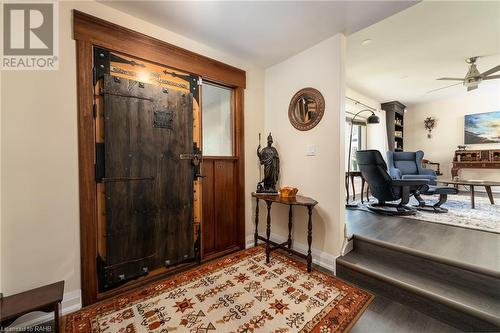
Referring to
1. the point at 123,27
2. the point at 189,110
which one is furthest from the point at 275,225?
the point at 123,27

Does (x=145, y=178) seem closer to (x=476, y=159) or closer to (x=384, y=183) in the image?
(x=384, y=183)

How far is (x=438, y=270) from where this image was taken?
178 cm

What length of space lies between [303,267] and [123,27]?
3038 mm

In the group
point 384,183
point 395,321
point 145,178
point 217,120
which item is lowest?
point 395,321

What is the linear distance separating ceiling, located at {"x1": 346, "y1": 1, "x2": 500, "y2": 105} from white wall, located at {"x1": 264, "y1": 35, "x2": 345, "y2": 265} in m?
0.73

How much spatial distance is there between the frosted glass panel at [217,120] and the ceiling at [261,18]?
21.8 inches

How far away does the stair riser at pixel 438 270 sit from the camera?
1571 millimetres

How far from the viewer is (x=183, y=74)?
2.25 metres

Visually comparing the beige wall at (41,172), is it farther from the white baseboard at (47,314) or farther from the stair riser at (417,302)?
the stair riser at (417,302)

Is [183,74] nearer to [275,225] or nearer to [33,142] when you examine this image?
[33,142]

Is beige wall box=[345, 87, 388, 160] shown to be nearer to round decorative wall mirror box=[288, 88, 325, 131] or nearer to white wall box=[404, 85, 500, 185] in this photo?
white wall box=[404, 85, 500, 185]

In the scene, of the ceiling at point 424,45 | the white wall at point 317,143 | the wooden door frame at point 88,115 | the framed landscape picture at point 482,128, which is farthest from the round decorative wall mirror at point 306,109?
the framed landscape picture at point 482,128

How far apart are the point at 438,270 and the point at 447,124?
5862mm

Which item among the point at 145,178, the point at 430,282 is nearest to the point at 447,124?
the point at 430,282
